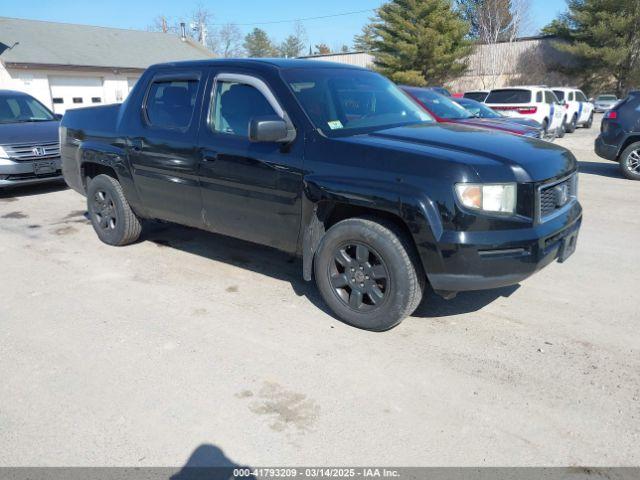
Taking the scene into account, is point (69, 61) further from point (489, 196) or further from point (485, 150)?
point (489, 196)

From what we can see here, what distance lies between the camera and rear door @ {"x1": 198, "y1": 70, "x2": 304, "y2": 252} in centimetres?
407

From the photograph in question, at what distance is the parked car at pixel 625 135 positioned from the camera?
9.92 m

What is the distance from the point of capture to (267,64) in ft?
14.2

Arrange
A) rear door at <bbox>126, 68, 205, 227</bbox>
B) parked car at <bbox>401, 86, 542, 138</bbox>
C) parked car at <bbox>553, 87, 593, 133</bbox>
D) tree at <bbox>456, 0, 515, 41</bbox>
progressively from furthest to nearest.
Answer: tree at <bbox>456, 0, 515, 41</bbox>
parked car at <bbox>553, 87, 593, 133</bbox>
parked car at <bbox>401, 86, 542, 138</bbox>
rear door at <bbox>126, 68, 205, 227</bbox>

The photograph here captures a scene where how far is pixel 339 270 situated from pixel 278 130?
1115mm

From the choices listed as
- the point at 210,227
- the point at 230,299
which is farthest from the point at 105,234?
the point at 230,299

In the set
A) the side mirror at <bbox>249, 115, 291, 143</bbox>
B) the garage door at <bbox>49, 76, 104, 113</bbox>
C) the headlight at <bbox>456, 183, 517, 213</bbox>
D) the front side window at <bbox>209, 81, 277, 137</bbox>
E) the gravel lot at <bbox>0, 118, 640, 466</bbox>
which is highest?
the garage door at <bbox>49, 76, 104, 113</bbox>

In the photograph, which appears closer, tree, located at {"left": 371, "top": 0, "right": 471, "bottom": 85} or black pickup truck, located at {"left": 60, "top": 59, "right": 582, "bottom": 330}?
black pickup truck, located at {"left": 60, "top": 59, "right": 582, "bottom": 330}

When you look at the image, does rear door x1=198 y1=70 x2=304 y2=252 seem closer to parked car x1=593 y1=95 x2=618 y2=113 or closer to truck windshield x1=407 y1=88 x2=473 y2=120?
truck windshield x1=407 y1=88 x2=473 y2=120

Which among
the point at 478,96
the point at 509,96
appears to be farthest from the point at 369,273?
the point at 478,96

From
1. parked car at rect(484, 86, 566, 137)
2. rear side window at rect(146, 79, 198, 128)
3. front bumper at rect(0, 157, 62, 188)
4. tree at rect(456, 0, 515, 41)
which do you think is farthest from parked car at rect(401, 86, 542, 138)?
tree at rect(456, 0, 515, 41)

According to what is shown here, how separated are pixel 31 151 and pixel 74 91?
22.1 m

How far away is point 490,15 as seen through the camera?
160ft

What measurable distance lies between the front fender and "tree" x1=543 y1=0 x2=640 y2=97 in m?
42.8
